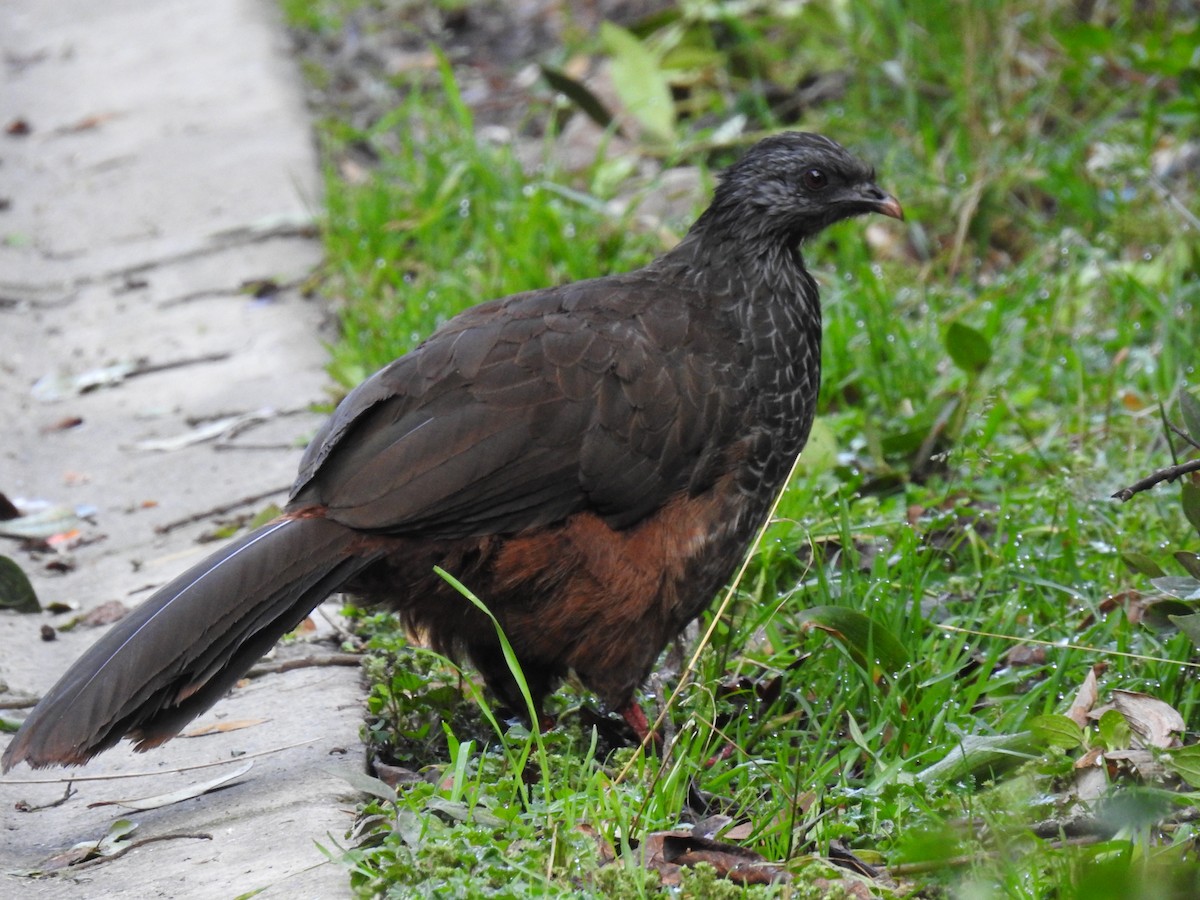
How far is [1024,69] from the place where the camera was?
6574 mm

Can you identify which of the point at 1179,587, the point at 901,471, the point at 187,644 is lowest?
the point at 901,471

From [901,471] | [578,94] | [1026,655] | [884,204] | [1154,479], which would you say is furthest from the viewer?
[578,94]

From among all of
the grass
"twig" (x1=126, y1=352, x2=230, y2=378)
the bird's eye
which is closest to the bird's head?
the bird's eye

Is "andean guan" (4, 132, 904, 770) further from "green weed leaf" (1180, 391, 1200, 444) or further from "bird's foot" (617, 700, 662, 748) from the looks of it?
"green weed leaf" (1180, 391, 1200, 444)

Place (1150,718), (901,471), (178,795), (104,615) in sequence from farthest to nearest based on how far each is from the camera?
(901,471), (104,615), (178,795), (1150,718)

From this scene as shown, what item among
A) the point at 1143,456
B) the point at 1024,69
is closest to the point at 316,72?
the point at 1024,69

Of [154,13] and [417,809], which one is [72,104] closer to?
[154,13]

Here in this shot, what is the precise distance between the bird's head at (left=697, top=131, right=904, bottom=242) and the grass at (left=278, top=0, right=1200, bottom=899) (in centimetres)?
55

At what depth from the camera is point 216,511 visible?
4.38 meters

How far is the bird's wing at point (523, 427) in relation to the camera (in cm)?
316

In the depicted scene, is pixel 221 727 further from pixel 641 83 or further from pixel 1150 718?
pixel 641 83

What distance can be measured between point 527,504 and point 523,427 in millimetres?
165

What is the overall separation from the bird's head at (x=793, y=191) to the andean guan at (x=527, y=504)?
Result: 1.21ft

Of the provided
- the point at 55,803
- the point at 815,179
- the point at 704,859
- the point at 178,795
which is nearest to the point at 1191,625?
the point at 704,859
